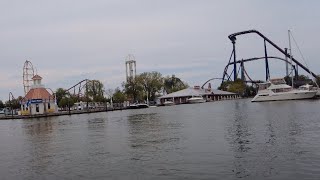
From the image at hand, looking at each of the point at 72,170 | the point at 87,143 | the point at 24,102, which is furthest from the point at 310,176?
the point at 24,102

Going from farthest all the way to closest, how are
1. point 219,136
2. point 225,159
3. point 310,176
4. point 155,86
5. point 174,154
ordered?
point 155,86 → point 219,136 → point 174,154 → point 225,159 → point 310,176

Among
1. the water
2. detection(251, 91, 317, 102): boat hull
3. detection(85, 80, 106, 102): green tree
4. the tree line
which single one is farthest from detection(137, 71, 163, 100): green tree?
the water

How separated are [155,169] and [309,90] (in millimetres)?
124852

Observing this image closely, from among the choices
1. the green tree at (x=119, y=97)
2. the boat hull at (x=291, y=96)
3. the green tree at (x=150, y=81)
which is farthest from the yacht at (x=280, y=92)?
the green tree at (x=119, y=97)

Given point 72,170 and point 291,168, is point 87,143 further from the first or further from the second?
point 291,168

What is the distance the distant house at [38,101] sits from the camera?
127250 millimetres

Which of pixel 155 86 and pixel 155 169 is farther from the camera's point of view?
pixel 155 86

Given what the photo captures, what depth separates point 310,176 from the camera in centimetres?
1748

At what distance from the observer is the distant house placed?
127 meters

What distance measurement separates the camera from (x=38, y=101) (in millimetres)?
126875

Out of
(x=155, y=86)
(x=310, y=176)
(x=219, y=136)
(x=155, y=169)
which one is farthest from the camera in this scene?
(x=155, y=86)

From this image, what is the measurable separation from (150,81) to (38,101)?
7281 centimetres

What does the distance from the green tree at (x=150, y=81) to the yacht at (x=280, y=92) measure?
6278 cm

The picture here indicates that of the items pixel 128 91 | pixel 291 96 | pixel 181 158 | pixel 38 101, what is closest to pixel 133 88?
pixel 128 91
